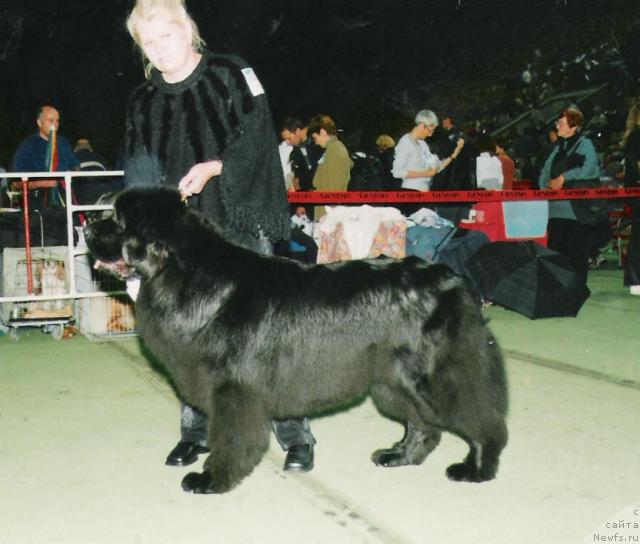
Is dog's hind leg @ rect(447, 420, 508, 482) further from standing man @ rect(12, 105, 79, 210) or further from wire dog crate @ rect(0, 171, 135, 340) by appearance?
standing man @ rect(12, 105, 79, 210)

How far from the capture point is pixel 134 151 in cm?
388

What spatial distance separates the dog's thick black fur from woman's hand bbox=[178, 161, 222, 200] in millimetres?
114

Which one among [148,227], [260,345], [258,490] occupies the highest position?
[148,227]

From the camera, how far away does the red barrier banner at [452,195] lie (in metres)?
8.59

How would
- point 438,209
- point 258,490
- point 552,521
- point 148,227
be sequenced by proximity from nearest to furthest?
point 552,521, point 148,227, point 258,490, point 438,209

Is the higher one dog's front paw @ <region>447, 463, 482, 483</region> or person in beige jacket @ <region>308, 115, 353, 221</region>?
person in beige jacket @ <region>308, 115, 353, 221</region>

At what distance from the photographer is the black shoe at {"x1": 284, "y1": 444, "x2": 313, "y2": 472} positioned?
386 cm

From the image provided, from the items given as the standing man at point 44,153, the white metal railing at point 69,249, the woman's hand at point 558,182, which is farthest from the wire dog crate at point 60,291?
the woman's hand at point 558,182

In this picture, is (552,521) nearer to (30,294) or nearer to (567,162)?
(30,294)

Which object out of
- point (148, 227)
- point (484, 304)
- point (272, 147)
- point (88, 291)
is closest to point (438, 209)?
point (484, 304)

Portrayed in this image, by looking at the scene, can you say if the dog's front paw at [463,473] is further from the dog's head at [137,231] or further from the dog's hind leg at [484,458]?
the dog's head at [137,231]

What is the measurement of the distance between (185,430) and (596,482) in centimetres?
195

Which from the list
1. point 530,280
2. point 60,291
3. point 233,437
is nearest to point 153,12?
point 233,437

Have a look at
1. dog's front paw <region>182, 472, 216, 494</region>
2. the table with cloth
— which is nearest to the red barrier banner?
the table with cloth
